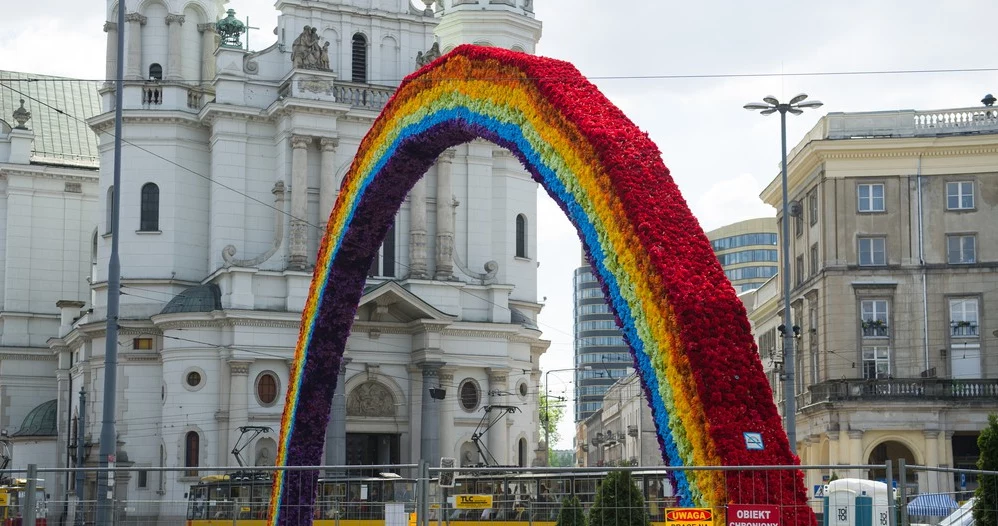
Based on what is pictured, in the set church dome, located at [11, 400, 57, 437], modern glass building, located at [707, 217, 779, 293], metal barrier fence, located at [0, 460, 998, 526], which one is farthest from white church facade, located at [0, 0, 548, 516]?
modern glass building, located at [707, 217, 779, 293]

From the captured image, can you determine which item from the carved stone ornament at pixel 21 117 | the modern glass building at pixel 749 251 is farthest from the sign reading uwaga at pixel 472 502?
the modern glass building at pixel 749 251

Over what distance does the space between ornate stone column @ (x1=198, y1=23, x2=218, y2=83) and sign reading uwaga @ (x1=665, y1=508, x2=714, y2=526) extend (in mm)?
54424

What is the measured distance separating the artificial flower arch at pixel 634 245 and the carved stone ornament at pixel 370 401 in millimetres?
37306

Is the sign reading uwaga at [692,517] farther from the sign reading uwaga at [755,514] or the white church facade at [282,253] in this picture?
the white church facade at [282,253]

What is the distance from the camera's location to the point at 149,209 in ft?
213

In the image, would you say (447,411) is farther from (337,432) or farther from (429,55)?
(429,55)

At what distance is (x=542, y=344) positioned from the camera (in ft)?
232

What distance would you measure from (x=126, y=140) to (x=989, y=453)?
47.7m

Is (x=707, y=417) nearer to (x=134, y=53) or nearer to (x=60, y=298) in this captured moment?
(x=134, y=53)

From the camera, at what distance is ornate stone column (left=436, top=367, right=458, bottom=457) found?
62.5 meters

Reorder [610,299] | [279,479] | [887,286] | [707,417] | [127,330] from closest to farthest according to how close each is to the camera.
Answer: [707,417] → [610,299] → [279,479] → [887,286] → [127,330]

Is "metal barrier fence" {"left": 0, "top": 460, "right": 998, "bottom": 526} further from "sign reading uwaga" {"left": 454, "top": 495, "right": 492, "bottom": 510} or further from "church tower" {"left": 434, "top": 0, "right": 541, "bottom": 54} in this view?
"church tower" {"left": 434, "top": 0, "right": 541, "bottom": 54}

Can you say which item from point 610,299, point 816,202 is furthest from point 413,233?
point 610,299

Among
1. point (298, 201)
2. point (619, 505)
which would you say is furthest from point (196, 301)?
point (619, 505)
